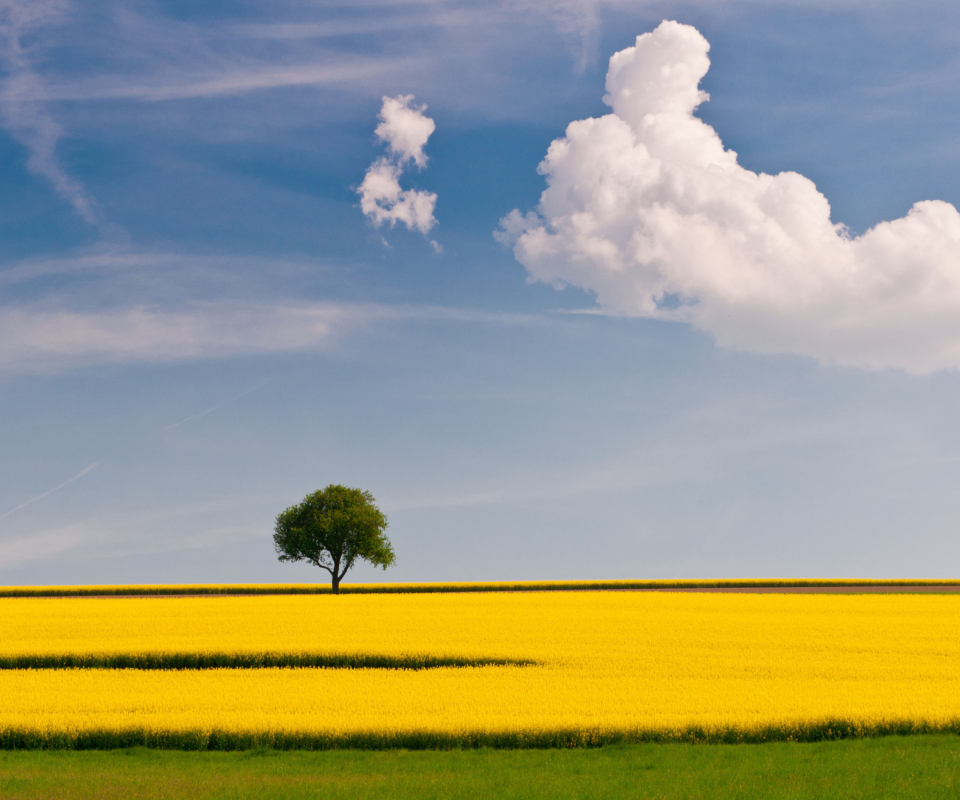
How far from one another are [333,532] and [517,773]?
259ft

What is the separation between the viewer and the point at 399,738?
765 inches

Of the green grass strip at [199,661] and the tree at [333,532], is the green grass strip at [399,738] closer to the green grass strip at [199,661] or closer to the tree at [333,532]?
the green grass strip at [199,661]

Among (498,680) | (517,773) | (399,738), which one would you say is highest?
(498,680)

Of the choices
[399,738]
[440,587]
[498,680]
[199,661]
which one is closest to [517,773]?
[399,738]

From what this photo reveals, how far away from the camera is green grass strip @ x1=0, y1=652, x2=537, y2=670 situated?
32250 mm

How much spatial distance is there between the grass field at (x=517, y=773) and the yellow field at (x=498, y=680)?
0.94m

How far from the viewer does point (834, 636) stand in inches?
1532

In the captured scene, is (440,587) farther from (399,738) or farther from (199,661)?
(399,738)

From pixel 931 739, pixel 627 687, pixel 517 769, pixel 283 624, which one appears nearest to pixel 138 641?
pixel 283 624

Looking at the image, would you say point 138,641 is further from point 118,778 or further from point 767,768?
point 767,768

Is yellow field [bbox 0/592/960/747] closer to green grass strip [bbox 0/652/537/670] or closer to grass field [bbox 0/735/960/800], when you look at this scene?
green grass strip [bbox 0/652/537/670]

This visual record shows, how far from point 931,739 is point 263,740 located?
15856 millimetres

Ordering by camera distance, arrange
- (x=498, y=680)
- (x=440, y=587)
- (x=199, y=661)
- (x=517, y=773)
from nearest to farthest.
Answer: (x=517, y=773), (x=498, y=680), (x=199, y=661), (x=440, y=587)

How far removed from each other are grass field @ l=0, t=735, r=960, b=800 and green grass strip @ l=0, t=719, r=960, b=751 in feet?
2.05
